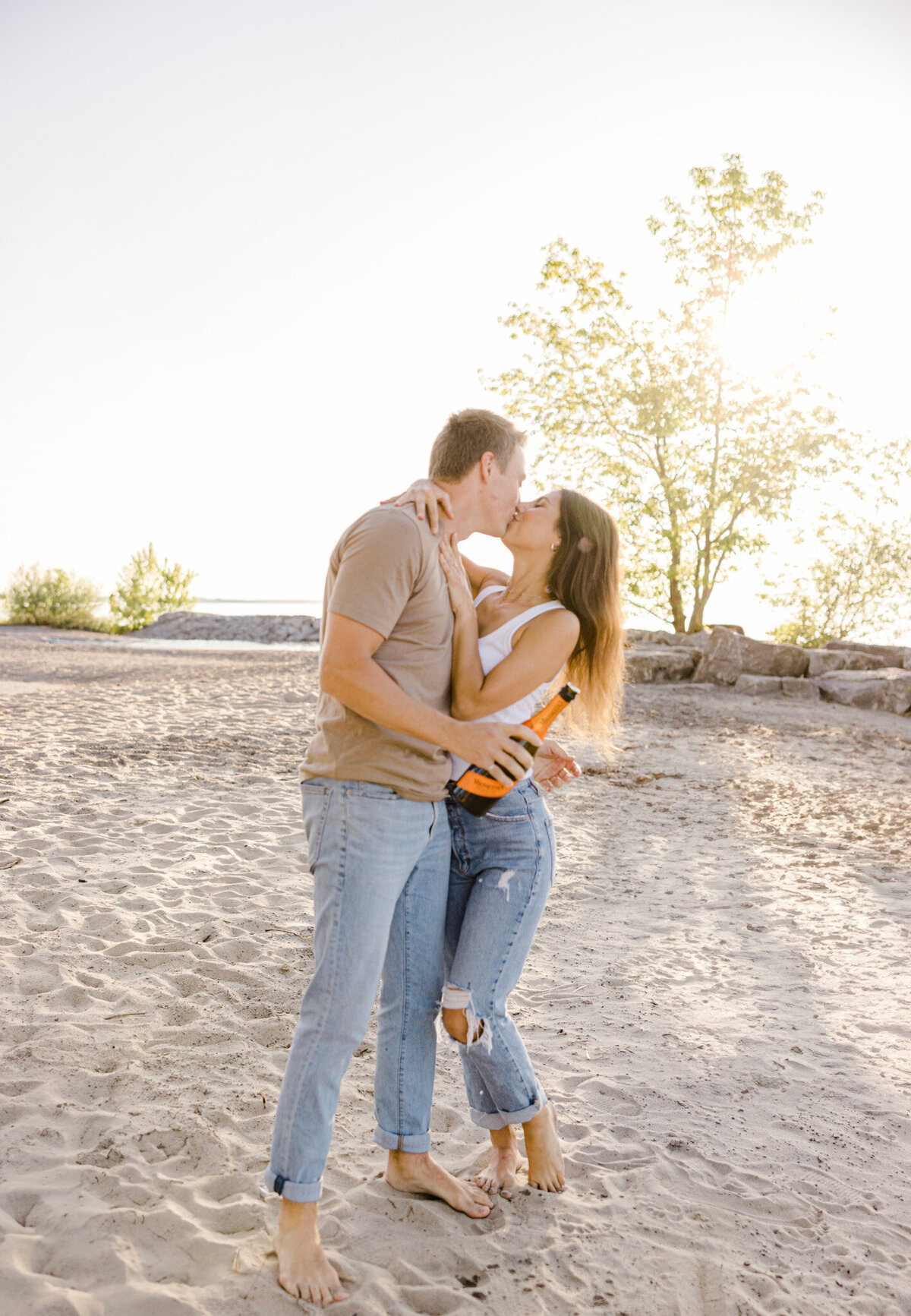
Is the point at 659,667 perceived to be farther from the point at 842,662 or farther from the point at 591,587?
the point at 591,587

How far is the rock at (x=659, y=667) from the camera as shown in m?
16.9

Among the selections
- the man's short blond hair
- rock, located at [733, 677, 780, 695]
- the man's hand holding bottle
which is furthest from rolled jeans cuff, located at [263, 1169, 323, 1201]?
rock, located at [733, 677, 780, 695]

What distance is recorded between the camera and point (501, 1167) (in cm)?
280

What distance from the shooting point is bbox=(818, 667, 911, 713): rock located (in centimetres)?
1448

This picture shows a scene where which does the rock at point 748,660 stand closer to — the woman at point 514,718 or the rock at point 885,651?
the rock at point 885,651

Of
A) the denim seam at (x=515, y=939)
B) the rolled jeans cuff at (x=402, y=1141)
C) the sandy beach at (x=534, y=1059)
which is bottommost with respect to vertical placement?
the sandy beach at (x=534, y=1059)

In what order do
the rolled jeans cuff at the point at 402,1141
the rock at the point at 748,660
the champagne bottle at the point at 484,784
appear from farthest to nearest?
the rock at the point at 748,660, the rolled jeans cuff at the point at 402,1141, the champagne bottle at the point at 484,784

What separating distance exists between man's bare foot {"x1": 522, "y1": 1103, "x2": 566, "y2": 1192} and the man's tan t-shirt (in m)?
1.17

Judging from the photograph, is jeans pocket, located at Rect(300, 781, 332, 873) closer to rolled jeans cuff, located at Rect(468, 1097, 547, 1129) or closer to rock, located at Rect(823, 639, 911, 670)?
rolled jeans cuff, located at Rect(468, 1097, 547, 1129)

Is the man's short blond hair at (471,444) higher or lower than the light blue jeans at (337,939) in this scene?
higher

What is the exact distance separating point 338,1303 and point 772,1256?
1216 millimetres

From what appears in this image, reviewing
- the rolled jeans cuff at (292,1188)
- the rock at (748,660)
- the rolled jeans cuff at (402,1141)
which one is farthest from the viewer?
the rock at (748,660)

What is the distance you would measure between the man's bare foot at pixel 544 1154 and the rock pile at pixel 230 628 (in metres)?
28.0

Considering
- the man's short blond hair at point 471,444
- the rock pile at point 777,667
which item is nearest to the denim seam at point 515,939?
the man's short blond hair at point 471,444
